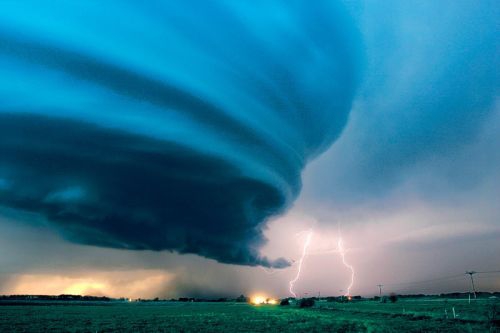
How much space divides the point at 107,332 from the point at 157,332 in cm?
610

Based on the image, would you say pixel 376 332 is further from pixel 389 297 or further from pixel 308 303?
pixel 389 297

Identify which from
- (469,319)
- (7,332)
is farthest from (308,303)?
(7,332)

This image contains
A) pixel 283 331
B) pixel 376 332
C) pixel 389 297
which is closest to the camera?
pixel 376 332

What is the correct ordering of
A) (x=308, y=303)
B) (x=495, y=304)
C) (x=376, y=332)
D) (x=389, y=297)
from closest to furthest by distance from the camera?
(x=376, y=332)
(x=495, y=304)
(x=308, y=303)
(x=389, y=297)

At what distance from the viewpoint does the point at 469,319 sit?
50250 mm

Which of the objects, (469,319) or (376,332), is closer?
(376,332)

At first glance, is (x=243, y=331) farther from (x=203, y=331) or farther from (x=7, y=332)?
(x=7, y=332)

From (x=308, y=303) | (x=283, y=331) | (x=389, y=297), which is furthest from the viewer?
(x=389, y=297)

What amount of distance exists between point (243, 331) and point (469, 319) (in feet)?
105

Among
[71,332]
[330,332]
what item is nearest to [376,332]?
[330,332]

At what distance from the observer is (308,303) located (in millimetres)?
137000

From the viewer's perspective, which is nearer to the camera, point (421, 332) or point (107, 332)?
point (421, 332)

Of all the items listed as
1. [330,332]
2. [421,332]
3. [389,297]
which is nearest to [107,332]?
[330,332]

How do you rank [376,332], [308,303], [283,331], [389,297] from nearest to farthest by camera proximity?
[376,332], [283,331], [308,303], [389,297]
